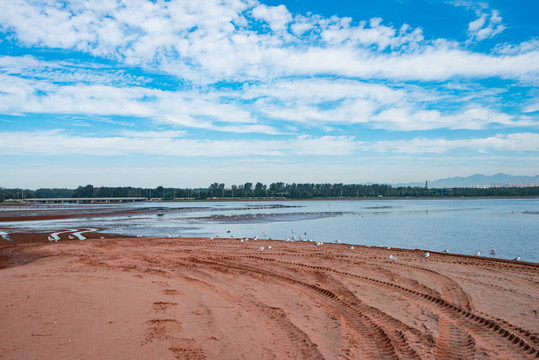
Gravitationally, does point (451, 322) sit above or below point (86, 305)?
below

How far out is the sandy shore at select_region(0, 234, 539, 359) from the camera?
21.2 feet

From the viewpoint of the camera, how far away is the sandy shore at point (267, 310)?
21.2ft

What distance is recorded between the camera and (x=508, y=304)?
984 cm

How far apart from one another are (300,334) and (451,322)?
12.1 feet

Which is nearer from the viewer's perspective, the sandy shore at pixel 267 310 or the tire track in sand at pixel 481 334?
the sandy shore at pixel 267 310

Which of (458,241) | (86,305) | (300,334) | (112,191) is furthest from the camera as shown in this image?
(112,191)

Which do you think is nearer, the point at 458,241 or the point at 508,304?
the point at 508,304

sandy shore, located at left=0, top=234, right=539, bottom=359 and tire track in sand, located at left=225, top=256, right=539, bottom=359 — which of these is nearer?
sandy shore, located at left=0, top=234, right=539, bottom=359

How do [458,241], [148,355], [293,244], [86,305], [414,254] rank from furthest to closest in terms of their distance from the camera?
[458,241] → [293,244] → [414,254] → [86,305] → [148,355]

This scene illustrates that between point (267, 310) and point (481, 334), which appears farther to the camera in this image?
point (267, 310)

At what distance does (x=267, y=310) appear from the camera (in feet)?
28.9

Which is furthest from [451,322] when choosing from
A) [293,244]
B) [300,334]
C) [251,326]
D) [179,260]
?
[293,244]

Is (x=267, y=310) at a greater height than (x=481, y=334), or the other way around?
(x=267, y=310)

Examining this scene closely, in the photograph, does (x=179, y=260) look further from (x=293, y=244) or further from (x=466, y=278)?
(x=466, y=278)
